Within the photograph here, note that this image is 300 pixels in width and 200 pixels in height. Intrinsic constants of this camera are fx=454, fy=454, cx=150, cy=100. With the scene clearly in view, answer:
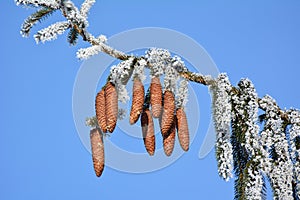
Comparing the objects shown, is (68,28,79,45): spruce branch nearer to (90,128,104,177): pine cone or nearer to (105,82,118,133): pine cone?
(105,82,118,133): pine cone

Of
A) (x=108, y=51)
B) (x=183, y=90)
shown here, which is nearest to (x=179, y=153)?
(x=183, y=90)

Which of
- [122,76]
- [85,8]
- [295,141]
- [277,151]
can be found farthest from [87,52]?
[295,141]

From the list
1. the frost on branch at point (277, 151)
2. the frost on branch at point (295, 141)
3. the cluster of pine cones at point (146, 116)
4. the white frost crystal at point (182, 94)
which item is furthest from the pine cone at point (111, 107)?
the frost on branch at point (295, 141)

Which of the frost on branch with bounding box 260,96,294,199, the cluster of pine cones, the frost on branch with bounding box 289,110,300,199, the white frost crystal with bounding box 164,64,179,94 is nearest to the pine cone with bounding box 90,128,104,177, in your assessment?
the cluster of pine cones

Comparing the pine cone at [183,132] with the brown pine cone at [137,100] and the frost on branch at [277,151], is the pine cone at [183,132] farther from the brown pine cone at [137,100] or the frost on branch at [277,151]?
the frost on branch at [277,151]

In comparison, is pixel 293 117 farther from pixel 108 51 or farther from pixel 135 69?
pixel 108 51

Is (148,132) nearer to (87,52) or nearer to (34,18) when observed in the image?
(87,52)
